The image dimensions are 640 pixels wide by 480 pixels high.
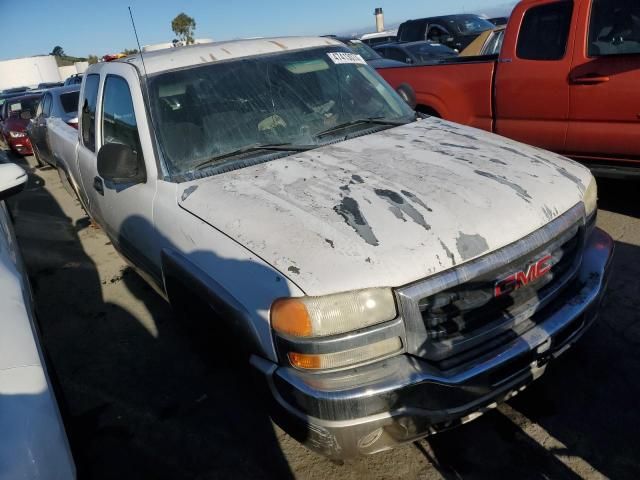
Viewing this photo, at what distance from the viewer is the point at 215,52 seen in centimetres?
316

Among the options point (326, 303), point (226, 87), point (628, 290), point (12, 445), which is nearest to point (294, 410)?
point (326, 303)

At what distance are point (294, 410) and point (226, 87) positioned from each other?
195cm

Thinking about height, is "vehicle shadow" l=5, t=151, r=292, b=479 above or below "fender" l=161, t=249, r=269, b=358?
below

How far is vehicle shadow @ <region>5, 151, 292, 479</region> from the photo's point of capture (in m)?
2.47

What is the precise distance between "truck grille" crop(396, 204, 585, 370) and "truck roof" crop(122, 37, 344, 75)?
2.06 m

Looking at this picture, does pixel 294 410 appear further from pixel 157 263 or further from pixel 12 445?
pixel 157 263

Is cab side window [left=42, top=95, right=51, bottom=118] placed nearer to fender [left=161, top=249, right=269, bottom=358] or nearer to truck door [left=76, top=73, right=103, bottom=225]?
truck door [left=76, top=73, right=103, bottom=225]

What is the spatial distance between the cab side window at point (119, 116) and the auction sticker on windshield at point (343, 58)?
1371 millimetres

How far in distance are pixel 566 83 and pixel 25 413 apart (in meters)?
4.76

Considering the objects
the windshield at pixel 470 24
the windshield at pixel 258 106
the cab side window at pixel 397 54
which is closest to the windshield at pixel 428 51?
the cab side window at pixel 397 54

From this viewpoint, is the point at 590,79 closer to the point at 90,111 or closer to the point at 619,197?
the point at 619,197

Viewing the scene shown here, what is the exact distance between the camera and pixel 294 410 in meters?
1.89

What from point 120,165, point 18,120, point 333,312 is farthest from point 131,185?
point 18,120

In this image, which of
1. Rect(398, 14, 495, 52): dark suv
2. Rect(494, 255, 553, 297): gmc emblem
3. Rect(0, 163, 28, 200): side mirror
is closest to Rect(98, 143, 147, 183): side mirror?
Rect(0, 163, 28, 200): side mirror
